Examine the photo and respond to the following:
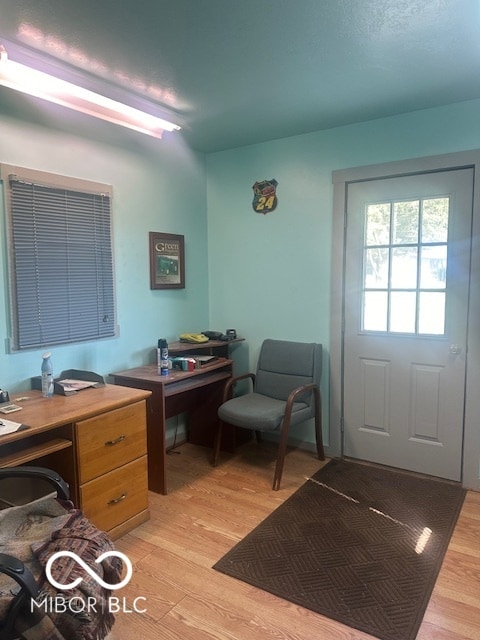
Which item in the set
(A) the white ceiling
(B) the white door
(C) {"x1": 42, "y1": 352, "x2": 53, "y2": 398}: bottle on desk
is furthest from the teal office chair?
(A) the white ceiling

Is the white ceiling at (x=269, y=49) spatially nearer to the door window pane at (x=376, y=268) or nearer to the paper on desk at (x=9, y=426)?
the door window pane at (x=376, y=268)

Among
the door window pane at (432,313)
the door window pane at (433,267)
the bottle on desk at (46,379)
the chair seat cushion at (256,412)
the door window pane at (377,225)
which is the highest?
the door window pane at (377,225)

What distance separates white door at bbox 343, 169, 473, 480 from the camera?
2.89 m

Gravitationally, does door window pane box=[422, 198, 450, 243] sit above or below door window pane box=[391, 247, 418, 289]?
above

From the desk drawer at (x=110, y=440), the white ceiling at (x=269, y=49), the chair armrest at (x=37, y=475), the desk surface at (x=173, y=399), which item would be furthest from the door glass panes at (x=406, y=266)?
the chair armrest at (x=37, y=475)

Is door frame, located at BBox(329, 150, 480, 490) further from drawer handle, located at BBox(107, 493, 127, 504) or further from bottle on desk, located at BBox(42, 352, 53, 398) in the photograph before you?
bottle on desk, located at BBox(42, 352, 53, 398)

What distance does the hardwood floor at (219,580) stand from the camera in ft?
5.81

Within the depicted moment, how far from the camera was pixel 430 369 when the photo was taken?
301cm

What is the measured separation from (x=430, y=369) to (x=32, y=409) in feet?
8.10

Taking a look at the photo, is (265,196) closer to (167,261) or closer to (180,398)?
(167,261)

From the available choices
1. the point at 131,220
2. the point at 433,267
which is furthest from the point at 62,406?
the point at 433,267

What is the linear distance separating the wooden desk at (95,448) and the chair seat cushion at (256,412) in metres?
0.71

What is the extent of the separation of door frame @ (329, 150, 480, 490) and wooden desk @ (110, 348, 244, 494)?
832mm

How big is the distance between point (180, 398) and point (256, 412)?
0.74 m
